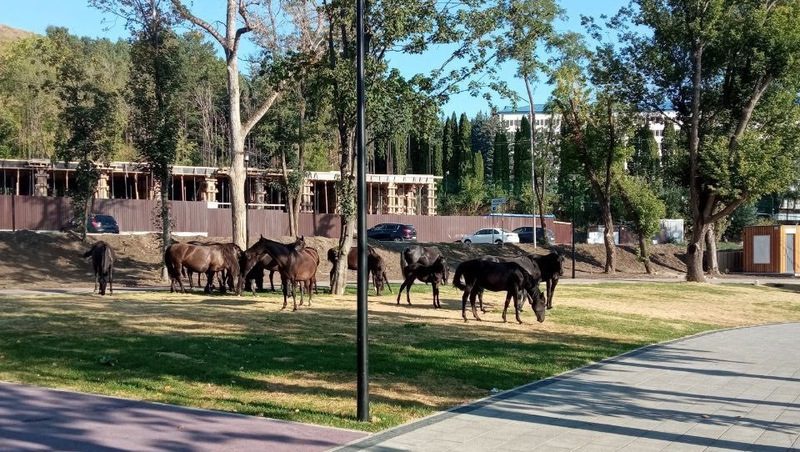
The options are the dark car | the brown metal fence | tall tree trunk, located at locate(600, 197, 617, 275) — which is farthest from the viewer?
the dark car

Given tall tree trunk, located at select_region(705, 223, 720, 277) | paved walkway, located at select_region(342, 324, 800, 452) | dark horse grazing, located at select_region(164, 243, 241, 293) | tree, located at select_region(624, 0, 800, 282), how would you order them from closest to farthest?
paved walkway, located at select_region(342, 324, 800, 452) → dark horse grazing, located at select_region(164, 243, 241, 293) → tree, located at select_region(624, 0, 800, 282) → tall tree trunk, located at select_region(705, 223, 720, 277)

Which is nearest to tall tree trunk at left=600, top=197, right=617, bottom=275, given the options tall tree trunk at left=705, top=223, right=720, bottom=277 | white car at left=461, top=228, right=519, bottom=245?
tall tree trunk at left=705, top=223, right=720, bottom=277

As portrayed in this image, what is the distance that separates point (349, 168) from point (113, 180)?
3647 cm

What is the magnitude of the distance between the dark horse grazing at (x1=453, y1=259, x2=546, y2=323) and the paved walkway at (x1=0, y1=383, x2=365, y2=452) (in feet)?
33.8

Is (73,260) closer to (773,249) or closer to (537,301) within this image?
(537,301)

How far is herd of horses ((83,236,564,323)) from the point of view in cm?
1866

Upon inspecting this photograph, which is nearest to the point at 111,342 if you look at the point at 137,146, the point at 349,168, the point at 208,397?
the point at 208,397

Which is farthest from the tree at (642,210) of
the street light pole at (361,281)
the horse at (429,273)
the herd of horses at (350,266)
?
the street light pole at (361,281)

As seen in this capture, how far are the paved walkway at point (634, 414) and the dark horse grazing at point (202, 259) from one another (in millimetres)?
13200

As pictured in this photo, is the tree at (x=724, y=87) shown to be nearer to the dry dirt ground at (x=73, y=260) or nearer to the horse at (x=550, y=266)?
the dry dirt ground at (x=73, y=260)

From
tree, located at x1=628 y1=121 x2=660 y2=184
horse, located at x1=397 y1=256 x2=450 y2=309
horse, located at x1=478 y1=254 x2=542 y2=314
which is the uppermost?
tree, located at x1=628 y1=121 x2=660 y2=184

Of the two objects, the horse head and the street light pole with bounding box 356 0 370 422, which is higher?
the street light pole with bounding box 356 0 370 422

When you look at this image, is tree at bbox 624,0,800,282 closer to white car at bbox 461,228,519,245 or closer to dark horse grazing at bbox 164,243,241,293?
white car at bbox 461,228,519,245

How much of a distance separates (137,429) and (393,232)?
47.9 meters
